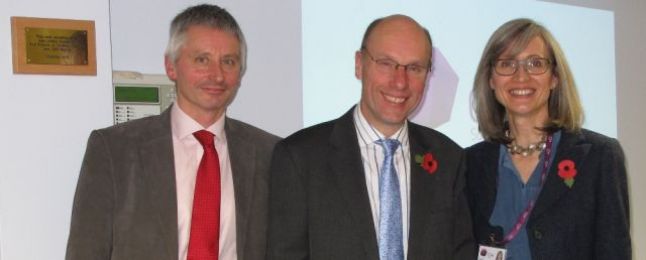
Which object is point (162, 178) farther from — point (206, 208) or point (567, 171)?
point (567, 171)

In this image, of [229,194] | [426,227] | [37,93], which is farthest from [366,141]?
[37,93]

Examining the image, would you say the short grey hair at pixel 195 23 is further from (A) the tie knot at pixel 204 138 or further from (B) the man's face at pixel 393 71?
(B) the man's face at pixel 393 71

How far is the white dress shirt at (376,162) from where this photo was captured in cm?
178

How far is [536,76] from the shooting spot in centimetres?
190

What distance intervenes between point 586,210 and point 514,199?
0.73 feet

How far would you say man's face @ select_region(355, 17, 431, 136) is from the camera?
1.76 m

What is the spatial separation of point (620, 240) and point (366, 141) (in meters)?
0.83

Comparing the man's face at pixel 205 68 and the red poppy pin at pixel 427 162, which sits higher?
the man's face at pixel 205 68

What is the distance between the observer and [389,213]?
1.74m

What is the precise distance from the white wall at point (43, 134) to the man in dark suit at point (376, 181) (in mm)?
658

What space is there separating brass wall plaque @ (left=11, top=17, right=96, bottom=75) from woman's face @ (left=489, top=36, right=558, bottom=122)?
1.38 metres

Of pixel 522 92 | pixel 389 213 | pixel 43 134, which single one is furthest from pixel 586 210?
pixel 43 134

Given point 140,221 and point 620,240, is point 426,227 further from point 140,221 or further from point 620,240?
point 140,221

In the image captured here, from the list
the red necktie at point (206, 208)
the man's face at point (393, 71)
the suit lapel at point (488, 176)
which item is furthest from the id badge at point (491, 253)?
the red necktie at point (206, 208)
